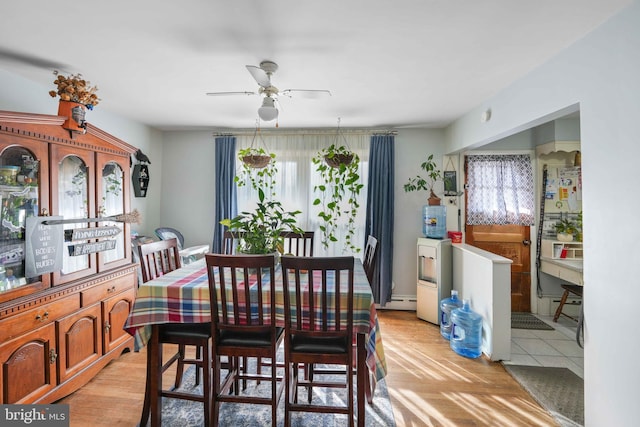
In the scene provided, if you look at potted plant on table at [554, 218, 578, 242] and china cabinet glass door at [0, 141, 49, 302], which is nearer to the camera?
china cabinet glass door at [0, 141, 49, 302]

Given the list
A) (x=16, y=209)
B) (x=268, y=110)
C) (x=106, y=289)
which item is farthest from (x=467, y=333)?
(x=16, y=209)

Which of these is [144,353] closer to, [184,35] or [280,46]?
[184,35]

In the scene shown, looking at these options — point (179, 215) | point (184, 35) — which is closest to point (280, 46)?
point (184, 35)

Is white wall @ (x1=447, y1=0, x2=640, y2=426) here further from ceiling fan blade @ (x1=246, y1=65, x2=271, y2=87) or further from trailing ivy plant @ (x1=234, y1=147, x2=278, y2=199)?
trailing ivy plant @ (x1=234, y1=147, x2=278, y2=199)

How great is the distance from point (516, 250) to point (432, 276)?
1.29m

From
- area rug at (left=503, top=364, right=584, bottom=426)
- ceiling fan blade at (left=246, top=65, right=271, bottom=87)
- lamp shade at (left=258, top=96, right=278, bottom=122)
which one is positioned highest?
ceiling fan blade at (left=246, top=65, right=271, bottom=87)

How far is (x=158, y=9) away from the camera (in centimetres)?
159

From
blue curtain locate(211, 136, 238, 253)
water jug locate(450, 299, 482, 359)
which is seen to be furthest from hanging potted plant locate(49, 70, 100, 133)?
water jug locate(450, 299, 482, 359)

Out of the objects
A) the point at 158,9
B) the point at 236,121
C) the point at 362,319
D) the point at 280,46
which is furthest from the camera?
the point at 236,121

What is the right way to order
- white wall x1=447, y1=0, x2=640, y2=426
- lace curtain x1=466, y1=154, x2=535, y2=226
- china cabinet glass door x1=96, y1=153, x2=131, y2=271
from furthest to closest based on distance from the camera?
lace curtain x1=466, y1=154, x2=535, y2=226
china cabinet glass door x1=96, y1=153, x2=131, y2=271
white wall x1=447, y1=0, x2=640, y2=426

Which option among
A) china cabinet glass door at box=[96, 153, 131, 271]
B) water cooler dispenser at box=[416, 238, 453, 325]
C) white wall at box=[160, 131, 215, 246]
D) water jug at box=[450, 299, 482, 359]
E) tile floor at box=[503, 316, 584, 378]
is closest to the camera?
china cabinet glass door at box=[96, 153, 131, 271]

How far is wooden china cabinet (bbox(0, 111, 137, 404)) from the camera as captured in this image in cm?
183

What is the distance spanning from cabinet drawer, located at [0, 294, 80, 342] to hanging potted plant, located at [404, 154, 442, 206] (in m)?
3.64

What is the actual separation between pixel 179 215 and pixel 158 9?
3176 mm
